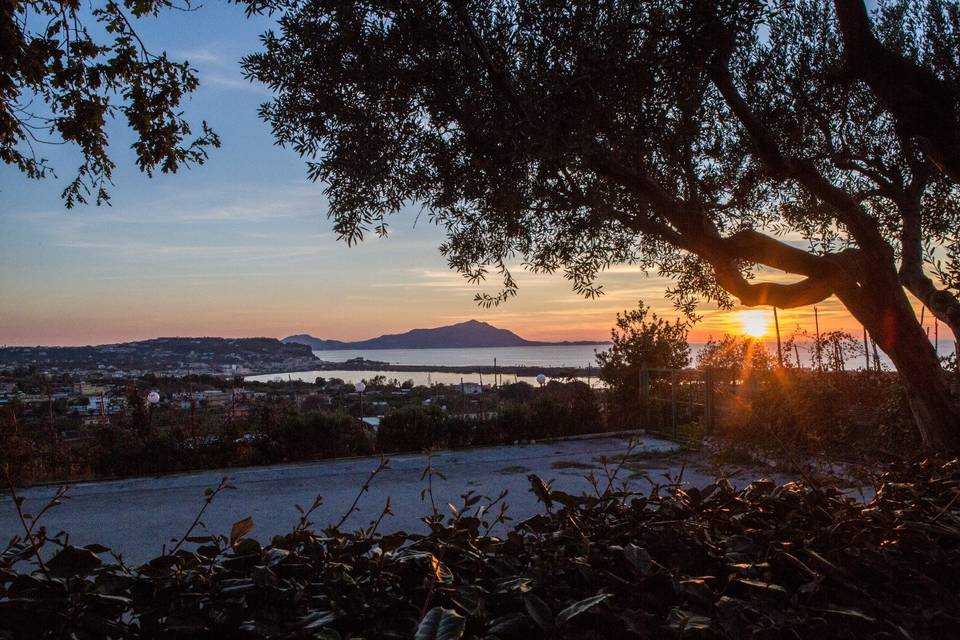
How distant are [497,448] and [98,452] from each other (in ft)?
21.0

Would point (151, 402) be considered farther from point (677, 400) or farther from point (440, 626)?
point (440, 626)

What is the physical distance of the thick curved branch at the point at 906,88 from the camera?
343 cm

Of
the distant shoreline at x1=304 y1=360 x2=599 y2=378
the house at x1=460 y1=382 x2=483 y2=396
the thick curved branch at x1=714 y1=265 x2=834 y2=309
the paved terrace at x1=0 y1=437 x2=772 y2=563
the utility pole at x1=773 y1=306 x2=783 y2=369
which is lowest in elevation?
the paved terrace at x1=0 y1=437 x2=772 y2=563

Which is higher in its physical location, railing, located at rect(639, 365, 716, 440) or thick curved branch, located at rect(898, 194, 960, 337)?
thick curved branch, located at rect(898, 194, 960, 337)

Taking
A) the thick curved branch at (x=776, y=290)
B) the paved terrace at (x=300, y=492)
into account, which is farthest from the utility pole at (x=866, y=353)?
the thick curved branch at (x=776, y=290)

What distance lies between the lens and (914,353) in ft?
14.0

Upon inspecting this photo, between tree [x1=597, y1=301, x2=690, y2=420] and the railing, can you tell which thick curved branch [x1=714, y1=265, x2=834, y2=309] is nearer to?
the railing

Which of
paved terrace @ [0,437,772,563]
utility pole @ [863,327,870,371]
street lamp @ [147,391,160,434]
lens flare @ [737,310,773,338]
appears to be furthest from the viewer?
lens flare @ [737,310,773,338]

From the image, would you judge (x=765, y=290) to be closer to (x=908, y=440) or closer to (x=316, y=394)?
(x=908, y=440)

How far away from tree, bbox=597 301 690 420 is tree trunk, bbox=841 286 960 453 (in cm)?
956

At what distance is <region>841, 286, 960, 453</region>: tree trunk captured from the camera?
4258 millimetres

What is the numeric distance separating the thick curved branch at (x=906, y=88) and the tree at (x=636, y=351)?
34.5 ft

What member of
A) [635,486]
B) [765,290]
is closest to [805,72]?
[765,290]

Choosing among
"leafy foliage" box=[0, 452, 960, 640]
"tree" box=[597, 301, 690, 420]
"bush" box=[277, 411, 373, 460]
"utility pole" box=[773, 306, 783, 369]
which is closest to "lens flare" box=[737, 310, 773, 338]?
"utility pole" box=[773, 306, 783, 369]
